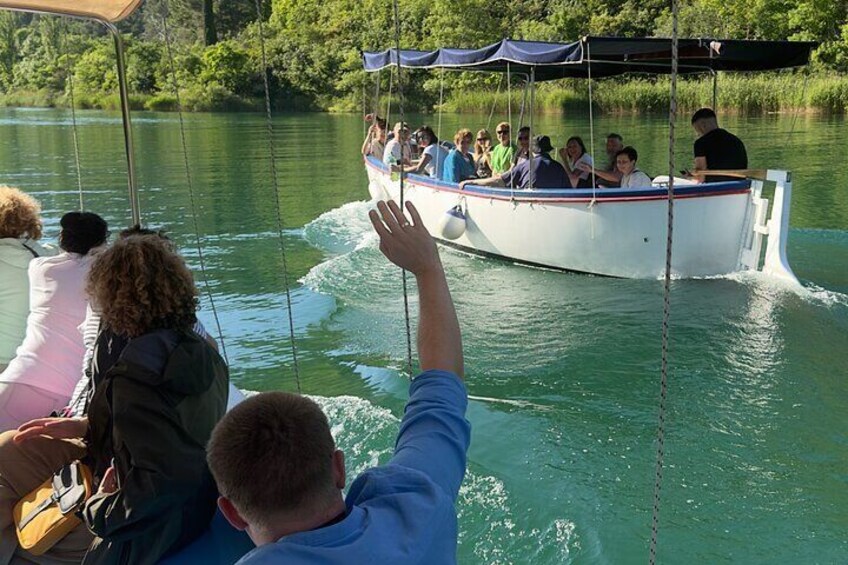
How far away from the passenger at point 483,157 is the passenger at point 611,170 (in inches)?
79.4

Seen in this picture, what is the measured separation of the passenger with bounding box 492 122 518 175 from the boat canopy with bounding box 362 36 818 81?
30.3 inches

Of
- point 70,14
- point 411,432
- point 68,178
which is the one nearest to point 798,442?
point 411,432

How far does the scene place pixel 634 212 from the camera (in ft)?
27.8

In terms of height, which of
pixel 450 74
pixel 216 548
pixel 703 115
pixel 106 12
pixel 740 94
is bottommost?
pixel 216 548

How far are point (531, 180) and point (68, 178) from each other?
520 inches

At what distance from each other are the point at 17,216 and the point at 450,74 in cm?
3112

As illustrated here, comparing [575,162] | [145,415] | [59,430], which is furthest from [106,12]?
[575,162]

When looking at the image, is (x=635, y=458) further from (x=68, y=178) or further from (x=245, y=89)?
(x=245, y=89)

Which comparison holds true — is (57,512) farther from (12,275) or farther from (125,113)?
(125,113)

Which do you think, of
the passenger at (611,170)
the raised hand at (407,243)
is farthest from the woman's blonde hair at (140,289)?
the passenger at (611,170)

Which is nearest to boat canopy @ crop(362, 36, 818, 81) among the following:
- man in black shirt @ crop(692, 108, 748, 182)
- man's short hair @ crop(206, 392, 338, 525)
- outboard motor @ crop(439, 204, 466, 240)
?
man in black shirt @ crop(692, 108, 748, 182)

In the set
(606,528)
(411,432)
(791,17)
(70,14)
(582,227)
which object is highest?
(791,17)

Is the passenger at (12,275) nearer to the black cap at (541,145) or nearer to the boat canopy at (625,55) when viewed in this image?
the boat canopy at (625,55)

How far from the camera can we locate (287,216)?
14109 millimetres
